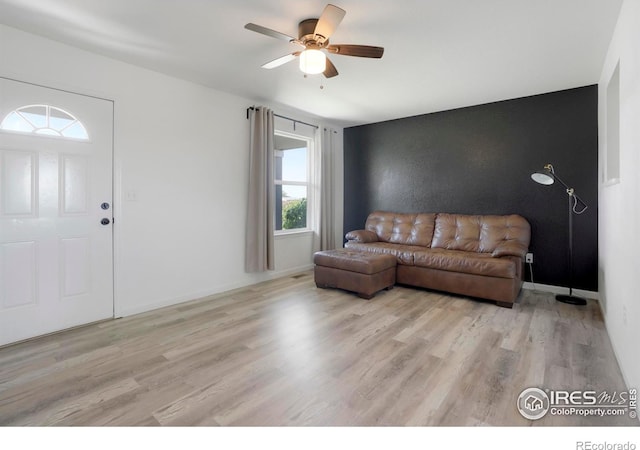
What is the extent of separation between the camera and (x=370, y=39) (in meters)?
2.63

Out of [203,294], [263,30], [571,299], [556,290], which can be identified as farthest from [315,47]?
[556,290]

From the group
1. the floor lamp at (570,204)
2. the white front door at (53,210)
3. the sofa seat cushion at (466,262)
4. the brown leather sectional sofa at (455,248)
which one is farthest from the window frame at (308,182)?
the floor lamp at (570,204)

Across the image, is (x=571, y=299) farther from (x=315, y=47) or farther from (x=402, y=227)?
(x=315, y=47)

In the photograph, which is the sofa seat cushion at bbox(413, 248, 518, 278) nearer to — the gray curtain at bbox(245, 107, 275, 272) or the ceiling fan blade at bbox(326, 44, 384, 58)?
the gray curtain at bbox(245, 107, 275, 272)

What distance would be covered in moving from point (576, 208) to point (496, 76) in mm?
1827

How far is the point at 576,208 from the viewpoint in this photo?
3742mm

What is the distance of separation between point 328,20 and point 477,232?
3.23m

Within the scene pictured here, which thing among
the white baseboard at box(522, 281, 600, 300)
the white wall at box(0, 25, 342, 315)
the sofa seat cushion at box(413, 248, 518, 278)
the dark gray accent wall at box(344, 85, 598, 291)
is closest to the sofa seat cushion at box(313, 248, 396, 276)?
the sofa seat cushion at box(413, 248, 518, 278)

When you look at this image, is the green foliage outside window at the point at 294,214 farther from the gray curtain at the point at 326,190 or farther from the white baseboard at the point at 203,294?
the white baseboard at the point at 203,294

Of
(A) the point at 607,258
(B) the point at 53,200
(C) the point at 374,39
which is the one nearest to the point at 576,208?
(A) the point at 607,258

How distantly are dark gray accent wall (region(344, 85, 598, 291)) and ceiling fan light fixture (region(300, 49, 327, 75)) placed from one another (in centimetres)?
291
